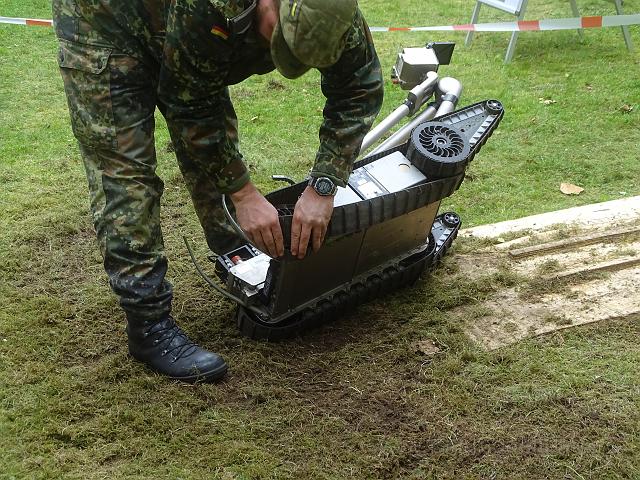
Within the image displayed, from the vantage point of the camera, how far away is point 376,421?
2463 millimetres

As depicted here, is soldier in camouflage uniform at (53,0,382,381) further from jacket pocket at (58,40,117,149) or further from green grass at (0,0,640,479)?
green grass at (0,0,640,479)

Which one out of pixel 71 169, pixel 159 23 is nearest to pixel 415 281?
pixel 159 23

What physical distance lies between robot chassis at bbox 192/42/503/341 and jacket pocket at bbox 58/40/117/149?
55cm

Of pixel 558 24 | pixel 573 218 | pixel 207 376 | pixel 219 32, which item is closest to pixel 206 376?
pixel 207 376

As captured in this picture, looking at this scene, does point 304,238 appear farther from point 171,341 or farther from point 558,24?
point 558,24

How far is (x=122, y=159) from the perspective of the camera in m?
2.50

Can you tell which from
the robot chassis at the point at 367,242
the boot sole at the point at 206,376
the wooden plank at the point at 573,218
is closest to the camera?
the boot sole at the point at 206,376

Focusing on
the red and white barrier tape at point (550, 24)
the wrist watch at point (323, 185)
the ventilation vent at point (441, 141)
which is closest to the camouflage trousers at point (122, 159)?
the wrist watch at point (323, 185)

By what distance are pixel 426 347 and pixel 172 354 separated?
101cm

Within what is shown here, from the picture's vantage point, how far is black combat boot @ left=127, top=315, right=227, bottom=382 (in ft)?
8.59

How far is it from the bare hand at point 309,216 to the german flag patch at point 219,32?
1.97ft

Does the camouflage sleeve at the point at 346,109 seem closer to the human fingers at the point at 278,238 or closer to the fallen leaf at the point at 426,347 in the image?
the human fingers at the point at 278,238

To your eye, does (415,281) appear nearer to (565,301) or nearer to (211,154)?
(565,301)

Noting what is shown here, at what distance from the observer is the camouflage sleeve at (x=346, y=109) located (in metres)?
2.37
